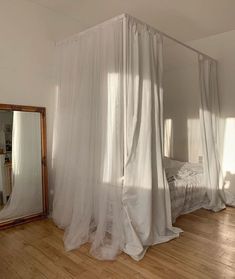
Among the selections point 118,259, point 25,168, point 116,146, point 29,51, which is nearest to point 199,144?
point 116,146

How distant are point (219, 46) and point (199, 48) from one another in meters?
0.37

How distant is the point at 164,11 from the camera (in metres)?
3.29

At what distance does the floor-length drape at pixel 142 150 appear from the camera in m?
2.39

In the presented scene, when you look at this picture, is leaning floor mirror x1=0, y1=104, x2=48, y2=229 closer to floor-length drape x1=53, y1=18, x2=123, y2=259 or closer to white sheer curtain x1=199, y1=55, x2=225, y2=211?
floor-length drape x1=53, y1=18, x2=123, y2=259

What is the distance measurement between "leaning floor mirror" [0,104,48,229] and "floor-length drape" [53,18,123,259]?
0.89 ft

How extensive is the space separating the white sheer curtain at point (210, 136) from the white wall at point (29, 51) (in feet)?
7.28

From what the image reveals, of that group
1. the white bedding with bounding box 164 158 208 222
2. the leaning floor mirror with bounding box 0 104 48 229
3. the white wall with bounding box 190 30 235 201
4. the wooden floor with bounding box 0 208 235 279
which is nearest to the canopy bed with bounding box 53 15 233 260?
the wooden floor with bounding box 0 208 235 279

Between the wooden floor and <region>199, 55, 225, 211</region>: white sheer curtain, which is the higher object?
<region>199, 55, 225, 211</region>: white sheer curtain

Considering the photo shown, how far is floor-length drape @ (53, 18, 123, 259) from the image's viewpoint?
2.42 m

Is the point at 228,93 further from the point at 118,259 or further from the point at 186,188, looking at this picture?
the point at 118,259

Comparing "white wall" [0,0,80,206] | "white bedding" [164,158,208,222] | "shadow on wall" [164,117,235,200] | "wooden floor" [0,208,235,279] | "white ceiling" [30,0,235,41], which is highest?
"white ceiling" [30,0,235,41]

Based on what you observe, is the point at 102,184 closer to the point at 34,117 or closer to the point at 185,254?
the point at 185,254

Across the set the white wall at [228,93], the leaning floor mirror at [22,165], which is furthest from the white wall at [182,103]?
the leaning floor mirror at [22,165]

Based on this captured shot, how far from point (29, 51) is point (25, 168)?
152 cm
